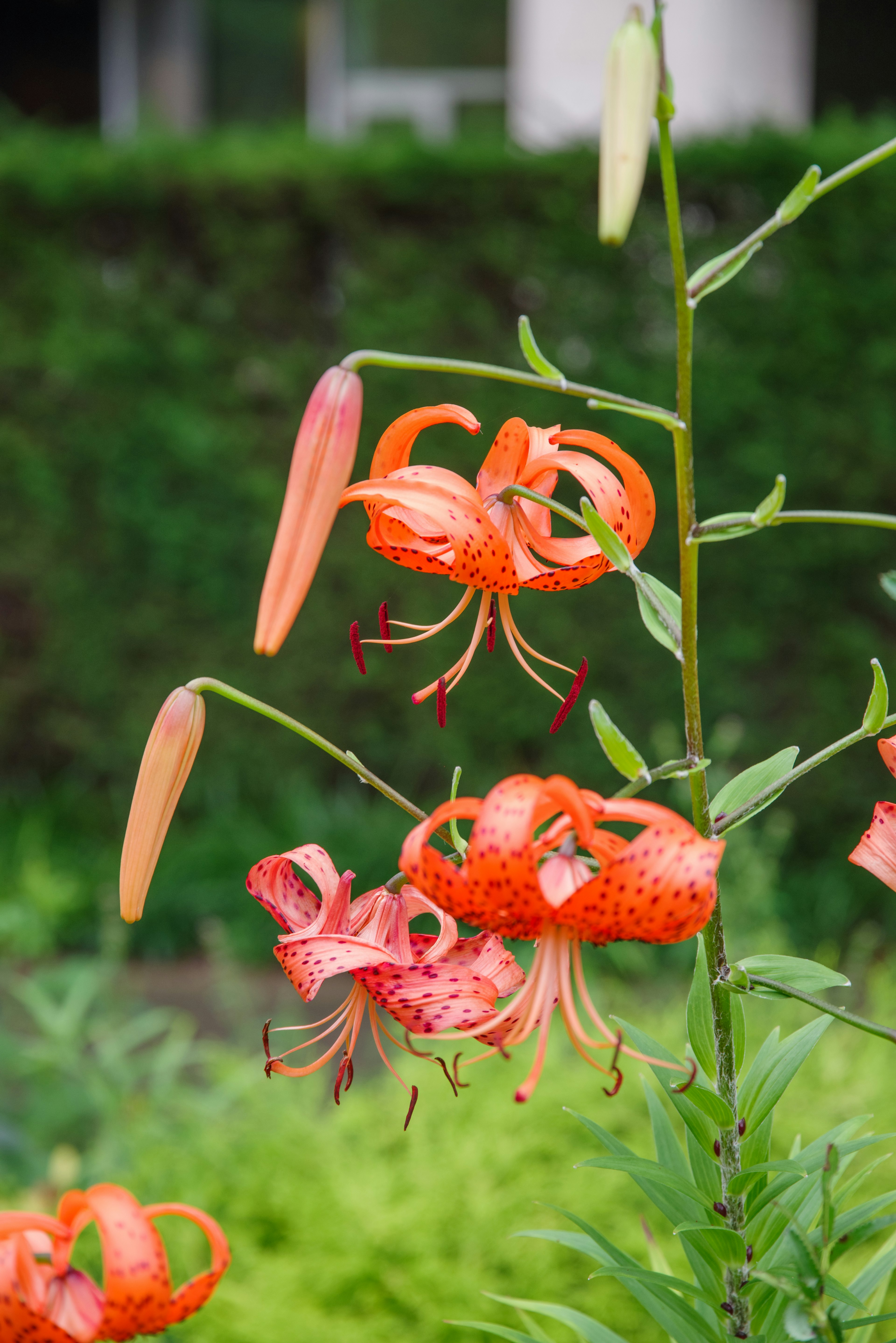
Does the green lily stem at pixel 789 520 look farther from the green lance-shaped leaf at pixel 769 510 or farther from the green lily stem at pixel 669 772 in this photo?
the green lily stem at pixel 669 772

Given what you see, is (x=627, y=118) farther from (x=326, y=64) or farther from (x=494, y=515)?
(x=326, y=64)

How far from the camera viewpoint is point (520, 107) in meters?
4.46

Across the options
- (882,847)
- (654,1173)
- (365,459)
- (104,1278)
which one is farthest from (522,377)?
(365,459)

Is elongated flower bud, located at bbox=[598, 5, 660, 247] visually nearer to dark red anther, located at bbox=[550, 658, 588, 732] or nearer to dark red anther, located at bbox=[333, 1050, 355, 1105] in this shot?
dark red anther, located at bbox=[550, 658, 588, 732]

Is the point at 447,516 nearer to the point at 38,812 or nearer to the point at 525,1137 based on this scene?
the point at 525,1137

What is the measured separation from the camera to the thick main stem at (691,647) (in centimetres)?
57

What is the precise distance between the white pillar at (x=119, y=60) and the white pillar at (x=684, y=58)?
2719mm

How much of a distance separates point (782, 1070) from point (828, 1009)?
0.18m

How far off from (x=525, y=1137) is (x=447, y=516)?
140 cm

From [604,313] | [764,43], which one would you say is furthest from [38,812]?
[764,43]

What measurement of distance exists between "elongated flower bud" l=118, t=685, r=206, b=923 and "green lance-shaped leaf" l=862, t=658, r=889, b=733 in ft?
1.11

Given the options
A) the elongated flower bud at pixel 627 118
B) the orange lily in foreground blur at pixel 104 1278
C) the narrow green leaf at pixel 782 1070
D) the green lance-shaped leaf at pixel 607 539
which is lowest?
the orange lily in foreground blur at pixel 104 1278

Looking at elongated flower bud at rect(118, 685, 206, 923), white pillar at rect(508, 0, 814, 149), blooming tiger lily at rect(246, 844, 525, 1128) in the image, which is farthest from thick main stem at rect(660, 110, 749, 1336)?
white pillar at rect(508, 0, 814, 149)

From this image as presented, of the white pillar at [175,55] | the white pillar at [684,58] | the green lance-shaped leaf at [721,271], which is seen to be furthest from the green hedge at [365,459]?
the white pillar at [175,55]
